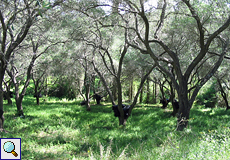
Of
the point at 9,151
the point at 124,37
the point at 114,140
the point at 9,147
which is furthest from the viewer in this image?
the point at 124,37

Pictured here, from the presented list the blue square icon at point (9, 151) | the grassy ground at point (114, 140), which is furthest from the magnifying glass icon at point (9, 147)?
the grassy ground at point (114, 140)

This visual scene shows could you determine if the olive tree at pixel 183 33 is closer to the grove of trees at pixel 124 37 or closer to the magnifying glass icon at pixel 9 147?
the grove of trees at pixel 124 37

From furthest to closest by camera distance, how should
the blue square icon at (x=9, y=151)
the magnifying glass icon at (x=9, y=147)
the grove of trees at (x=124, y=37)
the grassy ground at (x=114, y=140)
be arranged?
1. the grove of trees at (x=124, y=37)
2. the grassy ground at (x=114, y=140)
3. the magnifying glass icon at (x=9, y=147)
4. the blue square icon at (x=9, y=151)

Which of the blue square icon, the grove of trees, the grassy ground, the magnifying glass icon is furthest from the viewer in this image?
the grove of trees

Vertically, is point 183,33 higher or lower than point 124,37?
lower

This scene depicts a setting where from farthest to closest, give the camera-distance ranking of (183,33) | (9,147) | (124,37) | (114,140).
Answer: (124,37), (183,33), (114,140), (9,147)

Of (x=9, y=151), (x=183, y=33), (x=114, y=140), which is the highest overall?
(x=183, y=33)

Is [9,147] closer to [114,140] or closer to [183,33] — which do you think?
[114,140]

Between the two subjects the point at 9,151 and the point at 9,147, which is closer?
the point at 9,151

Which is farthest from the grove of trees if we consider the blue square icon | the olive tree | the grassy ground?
the blue square icon

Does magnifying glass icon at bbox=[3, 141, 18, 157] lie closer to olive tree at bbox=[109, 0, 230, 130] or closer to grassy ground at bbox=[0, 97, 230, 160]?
grassy ground at bbox=[0, 97, 230, 160]

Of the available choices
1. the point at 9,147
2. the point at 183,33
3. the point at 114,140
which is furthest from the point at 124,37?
the point at 9,147

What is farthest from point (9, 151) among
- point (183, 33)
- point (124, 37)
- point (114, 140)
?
point (124, 37)

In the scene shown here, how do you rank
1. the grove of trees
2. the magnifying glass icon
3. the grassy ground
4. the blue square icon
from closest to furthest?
1. the blue square icon
2. the magnifying glass icon
3. the grassy ground
4. the grove of trees
